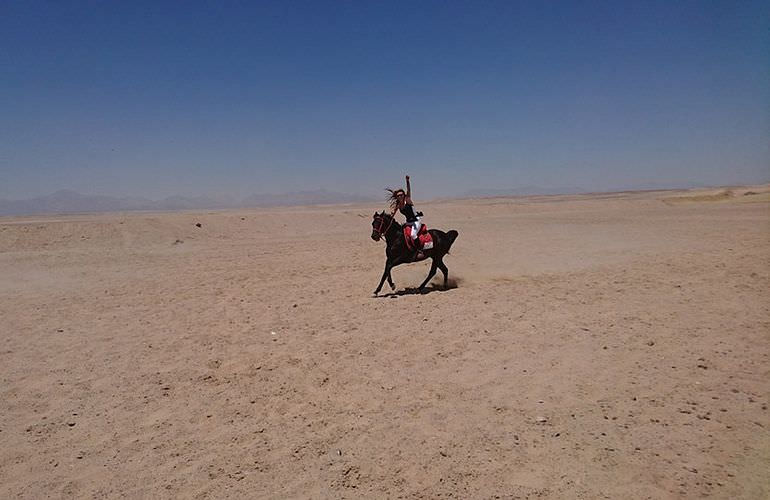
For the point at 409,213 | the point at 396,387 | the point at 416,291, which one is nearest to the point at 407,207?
the point at 409,213

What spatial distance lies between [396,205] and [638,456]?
914 centimetres

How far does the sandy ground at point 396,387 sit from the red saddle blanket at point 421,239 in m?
1.47

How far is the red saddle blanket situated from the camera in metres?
12.7

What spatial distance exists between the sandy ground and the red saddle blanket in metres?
1.47

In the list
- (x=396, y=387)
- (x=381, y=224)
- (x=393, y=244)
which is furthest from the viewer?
(x=393, y=244)

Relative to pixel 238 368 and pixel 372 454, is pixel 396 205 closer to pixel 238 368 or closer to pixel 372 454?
pixel 238 368

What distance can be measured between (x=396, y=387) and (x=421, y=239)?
6.85 meters

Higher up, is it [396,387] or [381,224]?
[381,224]

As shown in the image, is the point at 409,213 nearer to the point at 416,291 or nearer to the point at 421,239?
the point at 421,239

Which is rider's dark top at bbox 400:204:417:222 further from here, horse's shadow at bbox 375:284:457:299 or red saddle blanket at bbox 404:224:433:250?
horse's shadow at bbox 375:284:457:299

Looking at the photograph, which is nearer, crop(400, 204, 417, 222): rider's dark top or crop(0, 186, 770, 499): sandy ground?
crop(0, 186, 770, 499): sandy ground

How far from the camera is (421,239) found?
12.8 m

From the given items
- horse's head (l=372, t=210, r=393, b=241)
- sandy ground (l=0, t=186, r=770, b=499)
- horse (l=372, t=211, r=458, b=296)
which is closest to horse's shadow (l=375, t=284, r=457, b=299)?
horse (l=372, t=211, r=458, b=296)

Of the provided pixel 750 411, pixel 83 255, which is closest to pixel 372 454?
pixel 750 411
